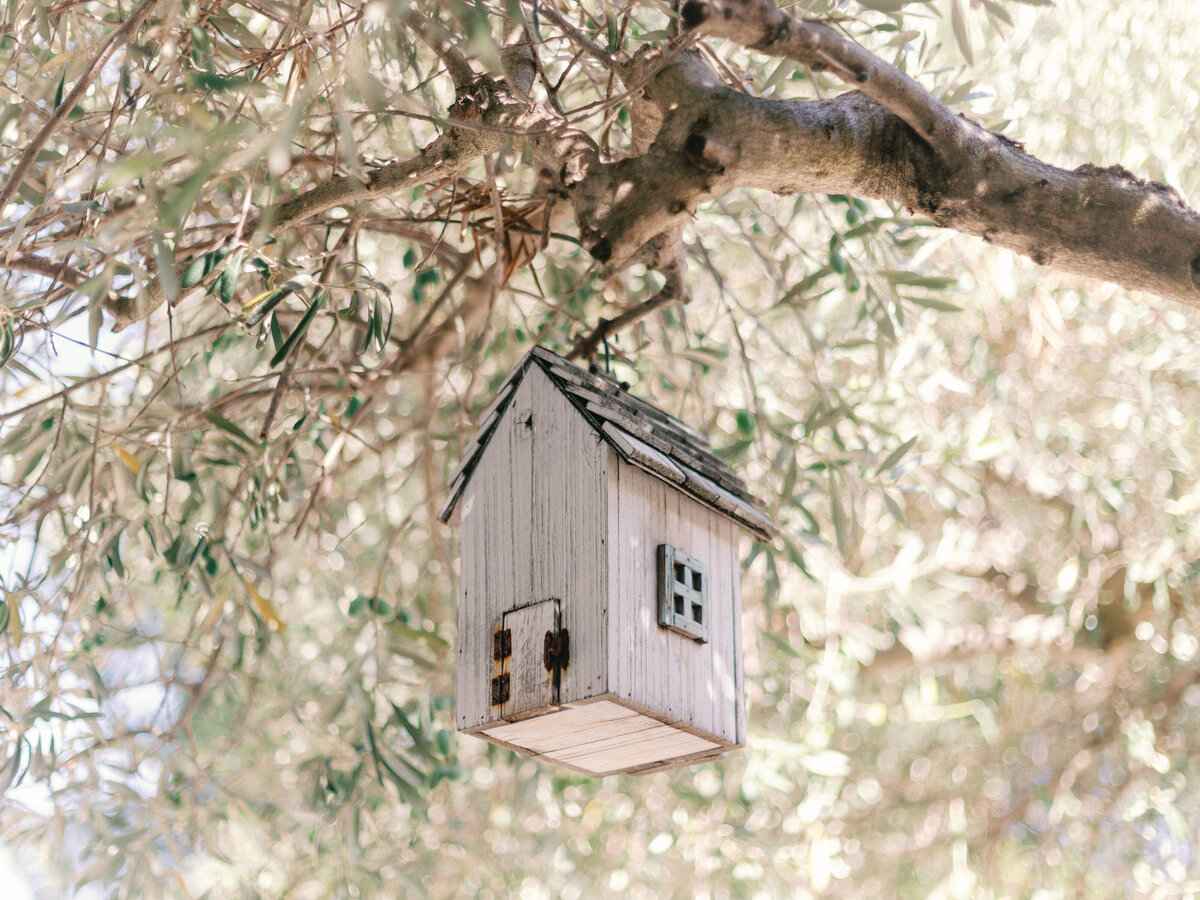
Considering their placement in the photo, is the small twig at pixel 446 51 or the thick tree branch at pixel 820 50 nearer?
the thick tree branch at pixel 820 50

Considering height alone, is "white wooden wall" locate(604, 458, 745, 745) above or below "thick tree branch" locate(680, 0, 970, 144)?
below

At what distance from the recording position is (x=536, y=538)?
1.85 meters

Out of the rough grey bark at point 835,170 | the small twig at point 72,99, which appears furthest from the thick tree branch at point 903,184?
the small twig at point 72,99

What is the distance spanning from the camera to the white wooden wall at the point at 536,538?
1.72m

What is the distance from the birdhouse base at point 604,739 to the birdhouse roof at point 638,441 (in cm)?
36

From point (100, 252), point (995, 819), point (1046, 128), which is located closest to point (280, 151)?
point (100, 252)

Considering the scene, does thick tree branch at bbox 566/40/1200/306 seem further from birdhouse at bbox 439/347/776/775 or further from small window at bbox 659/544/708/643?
small window at bbox 659/544/708/643

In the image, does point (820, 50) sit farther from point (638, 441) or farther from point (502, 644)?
point (502, 644)

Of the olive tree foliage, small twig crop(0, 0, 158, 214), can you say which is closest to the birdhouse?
the olive tree foliage

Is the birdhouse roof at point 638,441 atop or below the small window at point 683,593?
atop

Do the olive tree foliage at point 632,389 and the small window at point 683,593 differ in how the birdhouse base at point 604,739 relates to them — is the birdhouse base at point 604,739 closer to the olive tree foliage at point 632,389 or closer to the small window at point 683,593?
the small window at point 683,593

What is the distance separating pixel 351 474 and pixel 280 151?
3388mm

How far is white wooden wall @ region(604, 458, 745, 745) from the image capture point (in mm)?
1726

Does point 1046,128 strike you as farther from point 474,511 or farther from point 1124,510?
point 474,511
